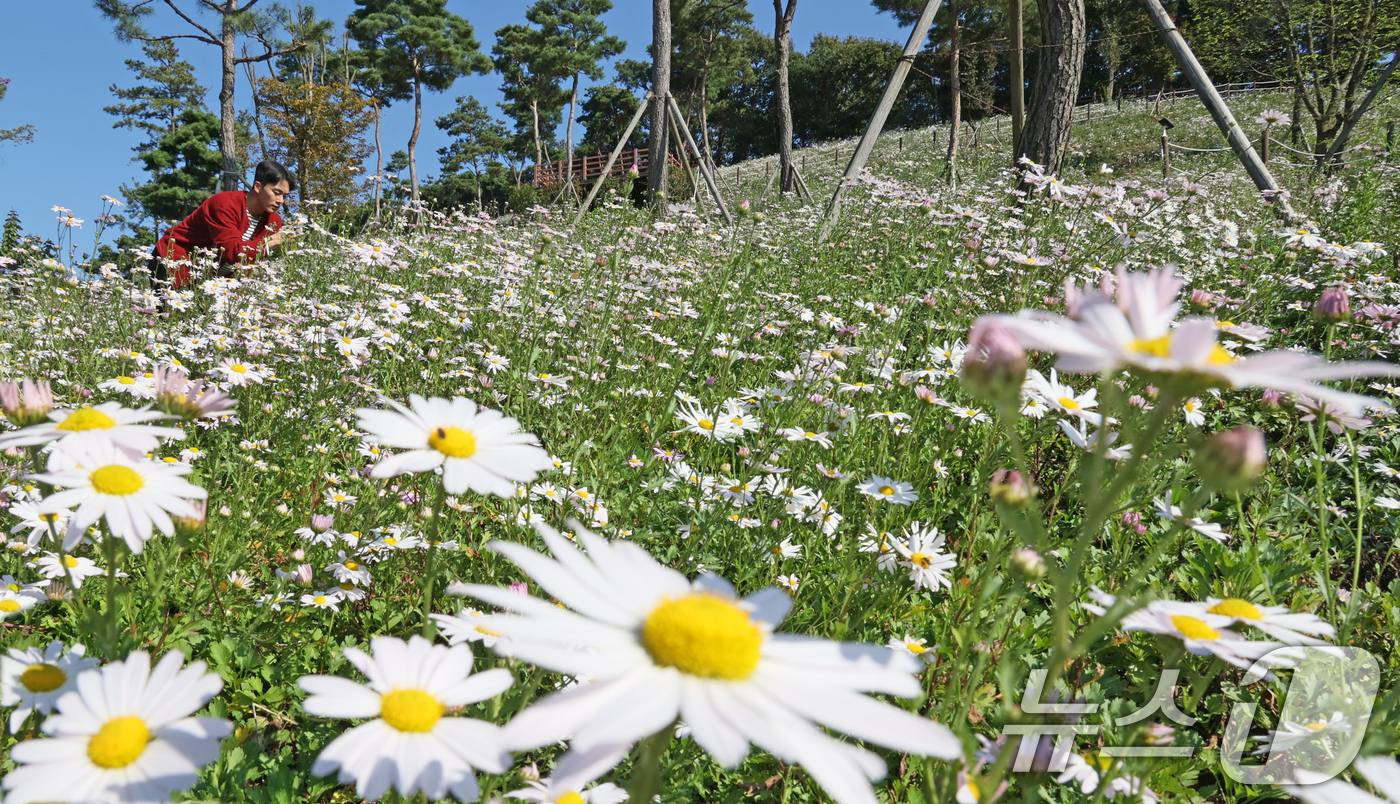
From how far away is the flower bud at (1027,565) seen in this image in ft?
2.60

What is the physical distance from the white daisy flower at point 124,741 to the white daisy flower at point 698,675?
298mm

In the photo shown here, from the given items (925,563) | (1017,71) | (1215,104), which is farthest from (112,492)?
(1017,71)

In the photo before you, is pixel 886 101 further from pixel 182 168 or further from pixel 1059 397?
pixel 182 168

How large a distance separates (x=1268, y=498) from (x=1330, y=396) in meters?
2.60

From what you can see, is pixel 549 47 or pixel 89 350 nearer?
pixel 89 350

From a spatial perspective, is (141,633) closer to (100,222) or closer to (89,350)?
(89,350)

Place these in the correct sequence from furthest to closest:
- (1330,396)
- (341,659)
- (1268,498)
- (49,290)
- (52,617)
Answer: (49,290)
(1268,498)
(52,617)
(341,659)
(1330,396)

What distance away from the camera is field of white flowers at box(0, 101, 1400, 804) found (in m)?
0.55

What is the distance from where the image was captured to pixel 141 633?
173 centimetres

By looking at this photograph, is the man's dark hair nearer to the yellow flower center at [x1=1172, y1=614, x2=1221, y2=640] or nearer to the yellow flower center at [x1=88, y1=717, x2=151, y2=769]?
the yellow flower center at [x1=88, y1=717, x2=151, y2=769]

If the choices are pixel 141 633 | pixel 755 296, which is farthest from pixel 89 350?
pixel 755 296

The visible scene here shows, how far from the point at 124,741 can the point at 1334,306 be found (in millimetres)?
1827

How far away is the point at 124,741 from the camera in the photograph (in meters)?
0.58

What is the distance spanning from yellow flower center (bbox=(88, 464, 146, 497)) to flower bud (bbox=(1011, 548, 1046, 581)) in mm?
1041
